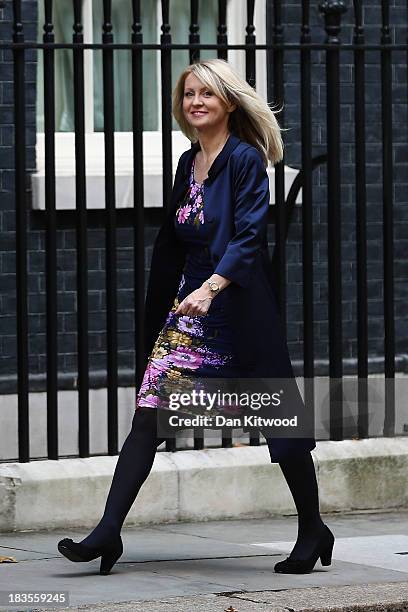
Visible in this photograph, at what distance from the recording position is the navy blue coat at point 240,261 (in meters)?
5.99

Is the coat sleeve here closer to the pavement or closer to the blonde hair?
the blonde hair

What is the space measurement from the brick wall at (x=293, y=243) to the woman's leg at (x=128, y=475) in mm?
3318

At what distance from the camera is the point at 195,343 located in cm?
615

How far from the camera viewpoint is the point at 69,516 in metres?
7.25

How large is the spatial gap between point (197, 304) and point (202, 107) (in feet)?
2.49

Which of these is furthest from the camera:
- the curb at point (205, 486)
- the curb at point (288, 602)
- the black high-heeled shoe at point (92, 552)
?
the curb at point (205, 486)

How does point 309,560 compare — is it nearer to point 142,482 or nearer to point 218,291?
point 142,482

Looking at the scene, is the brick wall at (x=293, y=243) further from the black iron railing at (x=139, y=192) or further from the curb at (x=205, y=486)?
the curb at (x=205, y=486)

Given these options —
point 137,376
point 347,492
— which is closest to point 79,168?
point 137,376

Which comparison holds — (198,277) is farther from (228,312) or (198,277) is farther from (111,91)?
(111,91)

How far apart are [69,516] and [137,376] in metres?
0.68

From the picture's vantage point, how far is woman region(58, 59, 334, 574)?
6023mm

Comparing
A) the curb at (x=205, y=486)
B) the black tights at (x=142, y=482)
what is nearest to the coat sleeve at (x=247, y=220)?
the black tights at (x=142, y=482)

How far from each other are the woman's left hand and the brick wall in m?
3.49
